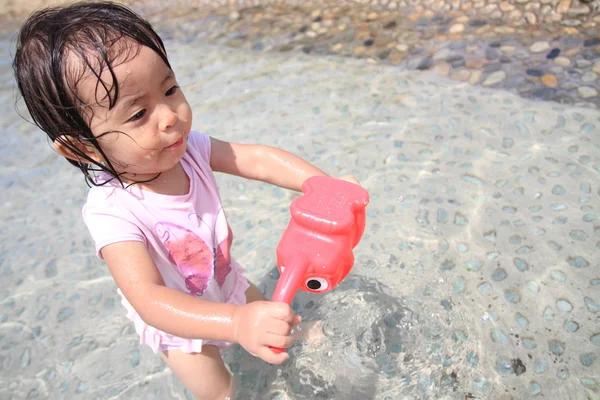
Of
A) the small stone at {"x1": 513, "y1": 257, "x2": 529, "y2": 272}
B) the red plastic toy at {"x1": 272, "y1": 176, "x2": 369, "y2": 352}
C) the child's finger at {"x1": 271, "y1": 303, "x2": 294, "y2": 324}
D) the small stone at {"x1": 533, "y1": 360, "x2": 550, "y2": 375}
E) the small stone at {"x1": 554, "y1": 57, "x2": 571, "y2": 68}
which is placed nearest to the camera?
the child's finger at {"x1": 271, "y1": 303, "x2": 294, "y2": 324}

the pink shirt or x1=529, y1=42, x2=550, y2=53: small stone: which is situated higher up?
the pink shirt

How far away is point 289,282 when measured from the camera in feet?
4.34

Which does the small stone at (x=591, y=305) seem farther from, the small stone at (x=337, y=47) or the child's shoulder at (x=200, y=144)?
the small stone at (x=337, y=47)

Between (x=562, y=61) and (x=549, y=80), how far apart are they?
218 mm

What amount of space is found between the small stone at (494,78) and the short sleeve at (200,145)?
2.12 meters

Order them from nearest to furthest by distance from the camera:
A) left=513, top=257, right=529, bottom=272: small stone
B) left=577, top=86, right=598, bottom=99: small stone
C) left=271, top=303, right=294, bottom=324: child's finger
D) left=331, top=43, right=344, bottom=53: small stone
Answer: left=271, top=303, right=294, bottom=324: child's finger < left=513, top=257, right=529, bottom=272: small stone < left=577, top=86, right=598, bottom=99: small stone < left=331, top=43, right=344, bottom=53: small stone

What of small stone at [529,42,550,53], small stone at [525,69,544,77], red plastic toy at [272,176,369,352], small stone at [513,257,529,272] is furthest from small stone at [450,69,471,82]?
red plastic toy at [272,176,369,352]

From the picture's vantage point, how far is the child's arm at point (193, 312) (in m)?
1.22

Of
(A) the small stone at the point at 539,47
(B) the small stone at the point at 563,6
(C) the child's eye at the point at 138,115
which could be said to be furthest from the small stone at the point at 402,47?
(C) the child's eye at the point at 138,115

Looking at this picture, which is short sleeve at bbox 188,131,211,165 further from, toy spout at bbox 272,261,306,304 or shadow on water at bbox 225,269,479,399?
shadow on water at bbox 225,269,479,399

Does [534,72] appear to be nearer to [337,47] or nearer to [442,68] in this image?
[442,68]

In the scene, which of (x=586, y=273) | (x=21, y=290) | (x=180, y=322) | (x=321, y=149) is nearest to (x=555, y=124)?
(x=586, y=273)

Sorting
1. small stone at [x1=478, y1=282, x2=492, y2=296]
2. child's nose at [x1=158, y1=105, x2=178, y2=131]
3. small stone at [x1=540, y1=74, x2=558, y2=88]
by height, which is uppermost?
child's nose at [x1=158, y1=105, x2=178, y2=131]

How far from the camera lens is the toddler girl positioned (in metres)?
1.28
